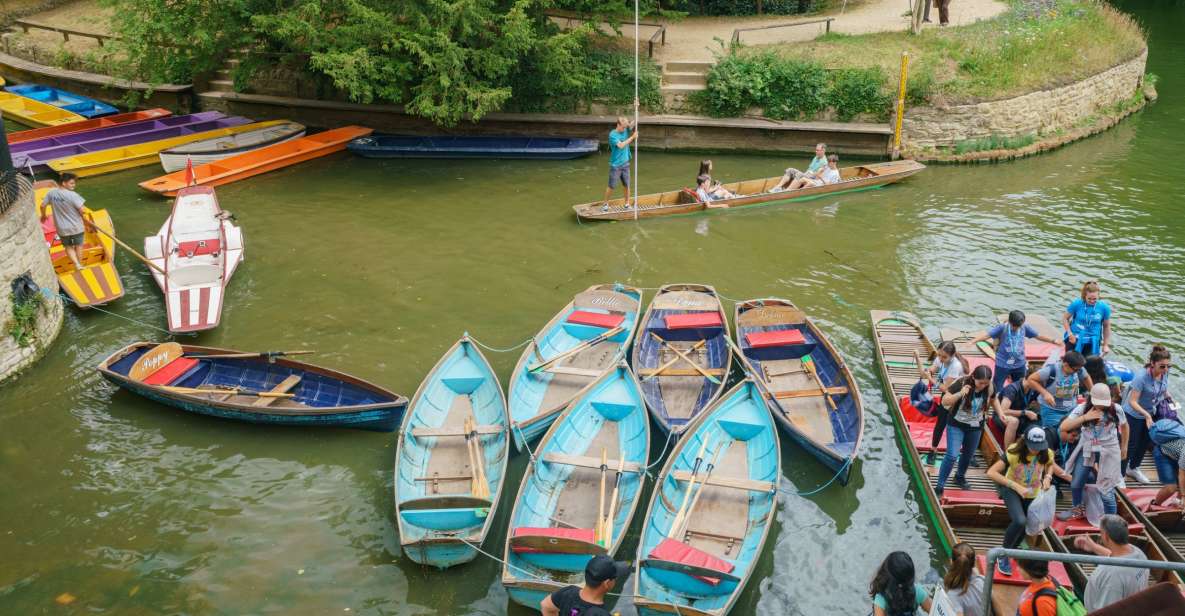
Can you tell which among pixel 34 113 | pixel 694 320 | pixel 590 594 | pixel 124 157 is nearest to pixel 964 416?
pixel 694 320

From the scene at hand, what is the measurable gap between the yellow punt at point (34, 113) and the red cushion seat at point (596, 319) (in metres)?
19.1

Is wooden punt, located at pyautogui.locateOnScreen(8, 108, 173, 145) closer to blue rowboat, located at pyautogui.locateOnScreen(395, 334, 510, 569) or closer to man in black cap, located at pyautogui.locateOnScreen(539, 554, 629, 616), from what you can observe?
blue rowboat, located at pyautogui.locateOnScreen(395, 334, 510, 569)

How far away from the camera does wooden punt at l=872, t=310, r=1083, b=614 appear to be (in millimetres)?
8445

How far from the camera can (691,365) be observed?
12797 mm

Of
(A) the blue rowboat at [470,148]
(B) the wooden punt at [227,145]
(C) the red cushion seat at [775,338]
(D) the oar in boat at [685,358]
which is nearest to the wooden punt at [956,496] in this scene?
(C) the red cushion seat at [775,338]

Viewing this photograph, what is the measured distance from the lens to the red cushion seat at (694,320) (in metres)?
Result: 13.6

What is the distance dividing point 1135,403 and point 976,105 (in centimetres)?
1429

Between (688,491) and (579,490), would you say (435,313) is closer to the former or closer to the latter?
(579,490)

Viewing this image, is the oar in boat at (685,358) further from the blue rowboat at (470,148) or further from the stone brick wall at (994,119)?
the stone brick wall at (994,119)

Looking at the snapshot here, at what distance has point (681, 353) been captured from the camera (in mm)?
13141

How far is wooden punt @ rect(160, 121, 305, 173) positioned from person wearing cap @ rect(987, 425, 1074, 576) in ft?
61.5

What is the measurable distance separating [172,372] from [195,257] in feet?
13.4

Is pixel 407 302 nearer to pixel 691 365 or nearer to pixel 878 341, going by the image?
pixel 691 365

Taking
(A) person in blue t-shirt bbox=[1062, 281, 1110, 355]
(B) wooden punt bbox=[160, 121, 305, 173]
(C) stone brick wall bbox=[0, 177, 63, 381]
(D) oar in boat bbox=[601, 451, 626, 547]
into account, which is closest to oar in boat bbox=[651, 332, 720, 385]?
(D) oar in boat bbox=[601, 451, 626, 547]
